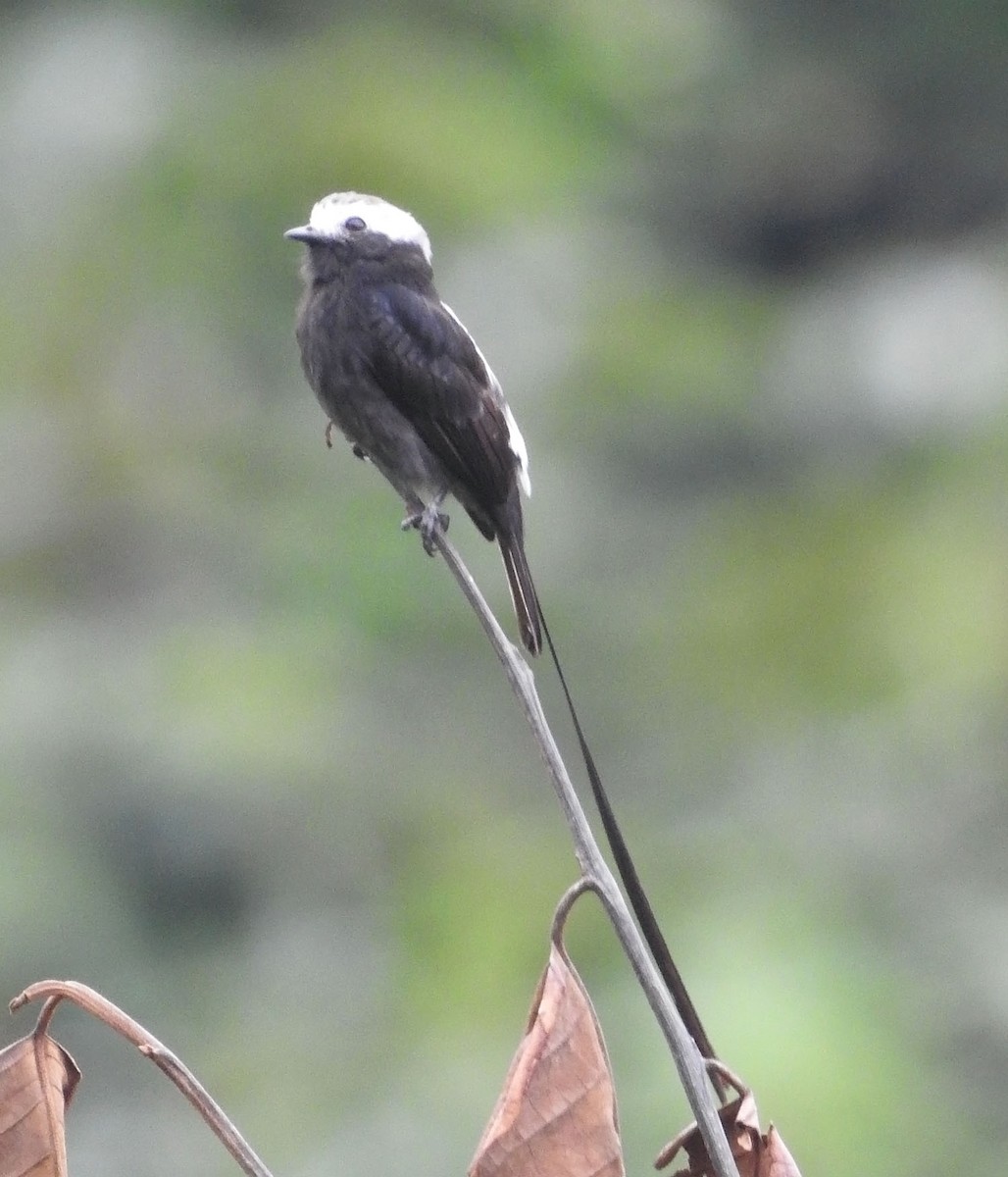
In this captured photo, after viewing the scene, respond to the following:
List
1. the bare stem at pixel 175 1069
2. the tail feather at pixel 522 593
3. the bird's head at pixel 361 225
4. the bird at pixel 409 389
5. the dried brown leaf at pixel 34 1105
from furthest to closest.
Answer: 1. the bird's head at pixel 361 225
2. the bird at pixel 409 389
3. the tail feather at pixel 522 593
4. the dried brown leaf at pixel 34 1105
5. the bare stem at pixel 175 1069

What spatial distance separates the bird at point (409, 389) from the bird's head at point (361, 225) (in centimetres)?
2

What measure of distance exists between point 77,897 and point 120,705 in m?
0.64

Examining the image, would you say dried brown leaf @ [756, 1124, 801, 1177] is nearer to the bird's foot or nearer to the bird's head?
the bird's foot

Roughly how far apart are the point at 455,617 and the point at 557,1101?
480cm

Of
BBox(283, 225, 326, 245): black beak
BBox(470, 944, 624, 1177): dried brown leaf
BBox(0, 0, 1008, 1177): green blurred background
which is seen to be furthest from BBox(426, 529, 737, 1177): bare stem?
BBox(0, 0, 1008, 1177): green blurred background

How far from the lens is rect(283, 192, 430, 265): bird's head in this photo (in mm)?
2971

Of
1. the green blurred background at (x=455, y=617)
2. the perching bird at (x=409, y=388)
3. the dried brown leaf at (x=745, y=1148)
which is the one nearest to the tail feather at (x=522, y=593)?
the perching bird at (x=409, y=388)

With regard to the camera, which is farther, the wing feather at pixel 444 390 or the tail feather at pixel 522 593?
the wing feather at pixel 444 390

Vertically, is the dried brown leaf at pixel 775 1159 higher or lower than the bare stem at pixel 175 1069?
lower

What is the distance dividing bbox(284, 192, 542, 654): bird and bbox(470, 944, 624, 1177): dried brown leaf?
1.44 meters

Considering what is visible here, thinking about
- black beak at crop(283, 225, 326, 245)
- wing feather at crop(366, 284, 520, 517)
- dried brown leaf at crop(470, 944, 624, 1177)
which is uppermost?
black beak at crop(283, 225, 326, 245)

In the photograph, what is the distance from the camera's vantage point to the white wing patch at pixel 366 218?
3002mm

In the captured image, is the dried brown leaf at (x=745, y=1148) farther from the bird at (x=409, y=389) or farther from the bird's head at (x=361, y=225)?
the bird's head at (x=361, y=225)

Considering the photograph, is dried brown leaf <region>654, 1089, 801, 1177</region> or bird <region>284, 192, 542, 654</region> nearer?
dried brown leaf <region>654, 1089, 801, 1177</region>
